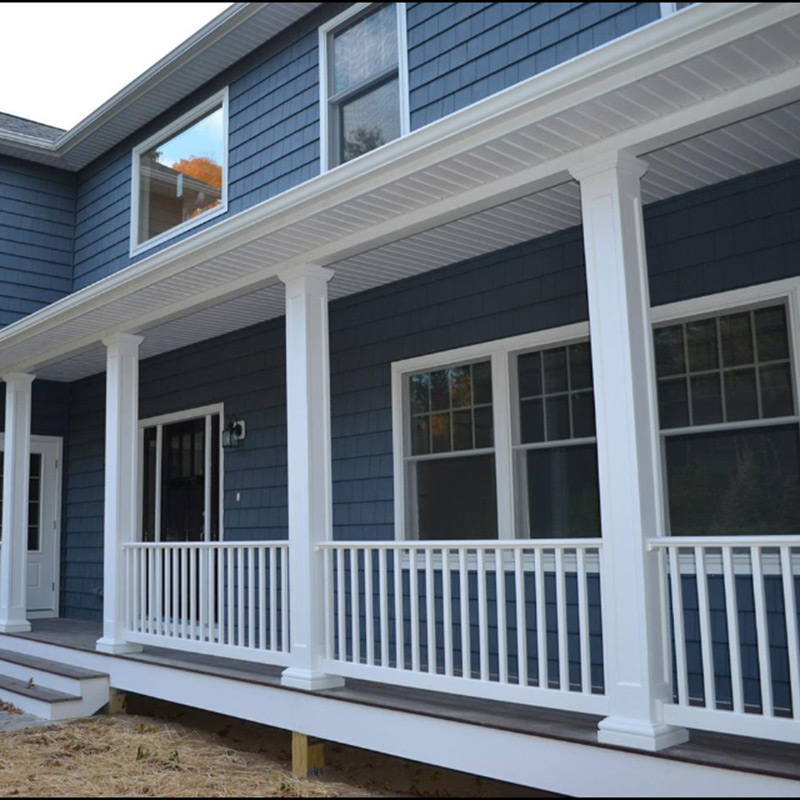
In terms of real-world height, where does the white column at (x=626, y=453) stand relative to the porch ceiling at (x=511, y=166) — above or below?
below

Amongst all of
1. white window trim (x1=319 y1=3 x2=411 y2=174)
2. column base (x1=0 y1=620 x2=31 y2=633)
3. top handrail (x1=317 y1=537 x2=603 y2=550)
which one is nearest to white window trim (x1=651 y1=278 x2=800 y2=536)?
top handrail (x1=317 y1=537 x2=603 y2=550)

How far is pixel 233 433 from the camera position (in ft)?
27.2

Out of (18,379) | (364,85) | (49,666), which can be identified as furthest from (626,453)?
(18,379)

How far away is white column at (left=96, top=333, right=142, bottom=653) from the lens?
7203mm

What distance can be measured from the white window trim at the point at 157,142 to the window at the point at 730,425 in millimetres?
4342

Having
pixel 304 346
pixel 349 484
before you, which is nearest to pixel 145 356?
pixel 349 484

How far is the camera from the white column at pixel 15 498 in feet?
29.5

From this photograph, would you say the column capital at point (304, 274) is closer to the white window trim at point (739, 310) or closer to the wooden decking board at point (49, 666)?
the white window trim at point (739, 310)

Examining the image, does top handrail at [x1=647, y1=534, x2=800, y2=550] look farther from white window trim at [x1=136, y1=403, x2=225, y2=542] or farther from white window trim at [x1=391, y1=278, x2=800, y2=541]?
white window trim at [x1=136, y1=403, x2=225, y2=542]

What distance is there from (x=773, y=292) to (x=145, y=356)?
640 centimetres

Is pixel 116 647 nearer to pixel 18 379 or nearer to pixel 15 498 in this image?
pixel 15 498

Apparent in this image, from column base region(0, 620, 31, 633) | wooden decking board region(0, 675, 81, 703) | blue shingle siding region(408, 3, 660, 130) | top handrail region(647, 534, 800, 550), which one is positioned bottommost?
wooden decking board region(0, 675, 81, 703)

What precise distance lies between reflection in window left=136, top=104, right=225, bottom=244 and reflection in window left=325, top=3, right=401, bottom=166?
4.90 ft

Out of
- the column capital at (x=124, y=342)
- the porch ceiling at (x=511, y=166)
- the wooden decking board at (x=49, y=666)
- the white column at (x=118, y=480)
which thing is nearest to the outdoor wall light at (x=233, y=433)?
the white column at (x=118, y=480)
